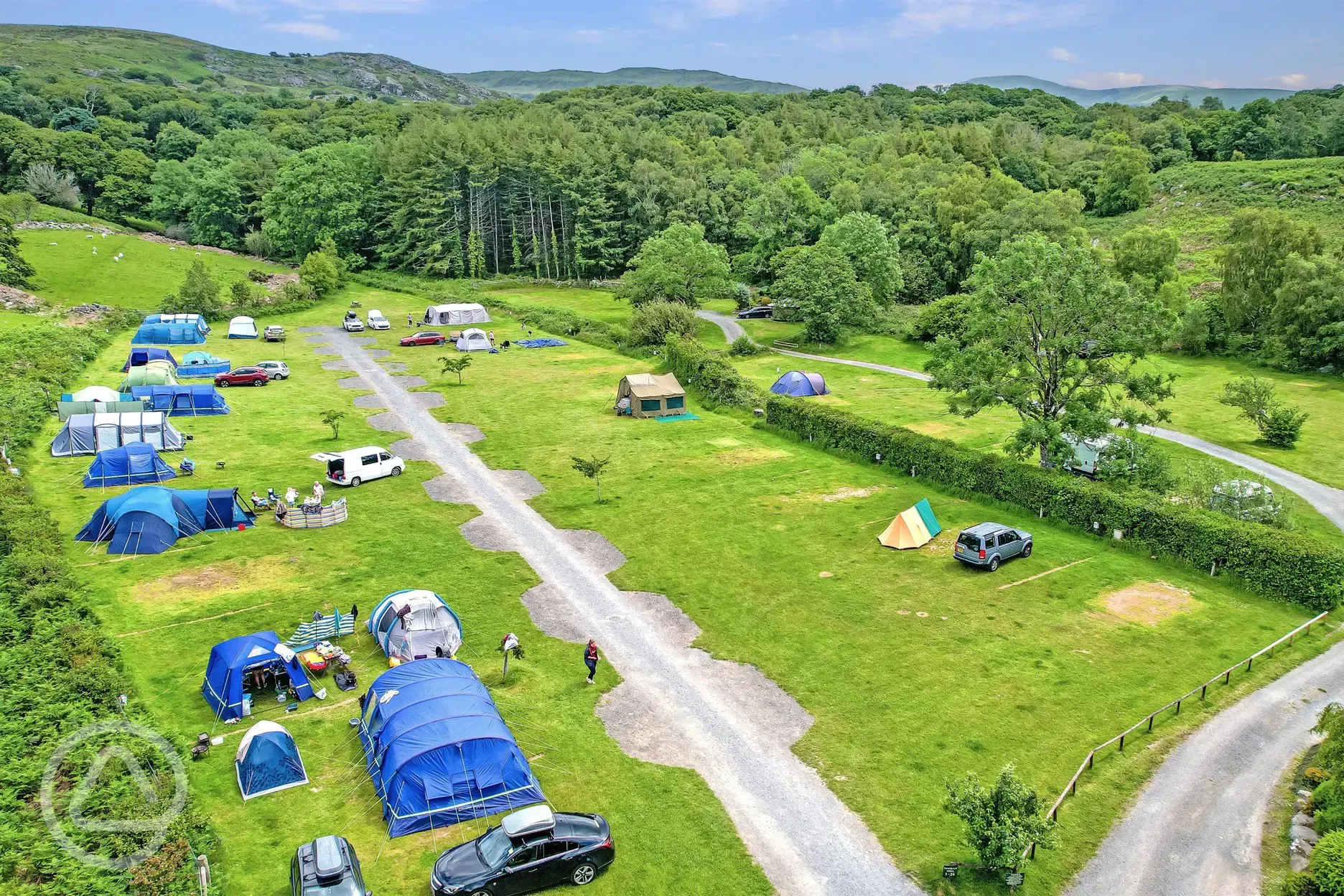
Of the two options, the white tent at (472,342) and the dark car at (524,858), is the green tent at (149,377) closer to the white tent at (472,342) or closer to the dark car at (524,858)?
the white tent at (472,342)

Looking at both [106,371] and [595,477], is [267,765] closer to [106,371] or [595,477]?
[595,477]

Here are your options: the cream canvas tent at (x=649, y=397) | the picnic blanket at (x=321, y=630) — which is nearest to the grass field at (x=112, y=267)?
the cream canvas tent at (x=649, y=397)

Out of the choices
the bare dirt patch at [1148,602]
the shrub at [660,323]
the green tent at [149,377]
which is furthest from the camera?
the shrub at [660,323]

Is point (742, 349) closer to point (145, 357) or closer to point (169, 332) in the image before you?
point (145, 357)

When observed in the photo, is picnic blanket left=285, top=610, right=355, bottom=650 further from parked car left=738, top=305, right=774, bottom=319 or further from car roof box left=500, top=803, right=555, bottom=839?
parked car left=738, top=305, right=774, bottom=319

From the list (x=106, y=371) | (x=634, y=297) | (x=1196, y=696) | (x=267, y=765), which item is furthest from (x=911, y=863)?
(x=634, y=297)

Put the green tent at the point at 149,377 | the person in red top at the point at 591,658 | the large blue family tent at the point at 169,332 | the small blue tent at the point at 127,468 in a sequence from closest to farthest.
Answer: the person in red top at the point at 591,658, the small blue tent at the point at 127,468, the green tent at the point at 149,377, the large blue family tent at the point at 169,332

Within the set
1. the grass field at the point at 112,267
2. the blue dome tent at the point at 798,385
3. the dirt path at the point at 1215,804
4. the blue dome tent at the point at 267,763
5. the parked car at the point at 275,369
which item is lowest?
the blue dome tent at the point at 267,763
